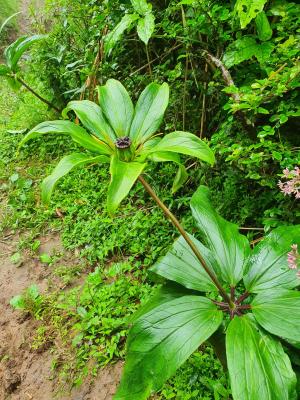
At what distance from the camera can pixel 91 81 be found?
3.13 metres

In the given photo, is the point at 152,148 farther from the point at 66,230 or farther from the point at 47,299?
the point at 66,230

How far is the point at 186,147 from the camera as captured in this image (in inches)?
42.4

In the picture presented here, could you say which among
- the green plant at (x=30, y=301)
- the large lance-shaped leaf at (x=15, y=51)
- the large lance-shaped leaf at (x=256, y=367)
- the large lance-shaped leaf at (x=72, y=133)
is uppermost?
the large lance-shaped leaf at (x=15, y=51)

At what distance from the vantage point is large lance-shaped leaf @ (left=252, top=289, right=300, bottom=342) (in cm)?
126

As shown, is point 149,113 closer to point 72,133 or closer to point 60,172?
point 72,133

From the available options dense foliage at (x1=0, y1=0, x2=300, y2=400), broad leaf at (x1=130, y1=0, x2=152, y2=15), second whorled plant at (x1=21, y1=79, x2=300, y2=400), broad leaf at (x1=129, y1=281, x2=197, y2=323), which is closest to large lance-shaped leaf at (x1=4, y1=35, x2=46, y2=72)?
dense foliage at (x1=0, y1=0, x2=300, y2=400)

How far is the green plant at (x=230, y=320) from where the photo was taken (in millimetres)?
1232

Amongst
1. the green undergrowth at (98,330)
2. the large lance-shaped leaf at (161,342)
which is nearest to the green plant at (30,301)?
the green undergrowth at (98,330)

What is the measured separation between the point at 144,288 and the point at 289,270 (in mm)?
1083

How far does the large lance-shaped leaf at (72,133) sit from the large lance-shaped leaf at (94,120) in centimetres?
6

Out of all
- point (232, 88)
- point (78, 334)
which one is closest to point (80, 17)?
point (232, 88)

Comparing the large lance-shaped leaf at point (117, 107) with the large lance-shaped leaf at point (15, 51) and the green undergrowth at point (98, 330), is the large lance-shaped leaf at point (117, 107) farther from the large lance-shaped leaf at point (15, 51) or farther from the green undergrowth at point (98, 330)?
the large lance-shaped leaf at point (15, 51)

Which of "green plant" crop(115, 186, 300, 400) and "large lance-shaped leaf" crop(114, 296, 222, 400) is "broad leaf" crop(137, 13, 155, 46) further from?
"large lance-shaped leaf" crop(114, 296, 222, 400)

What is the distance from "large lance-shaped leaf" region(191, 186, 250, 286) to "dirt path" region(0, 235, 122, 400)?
0.96 m
